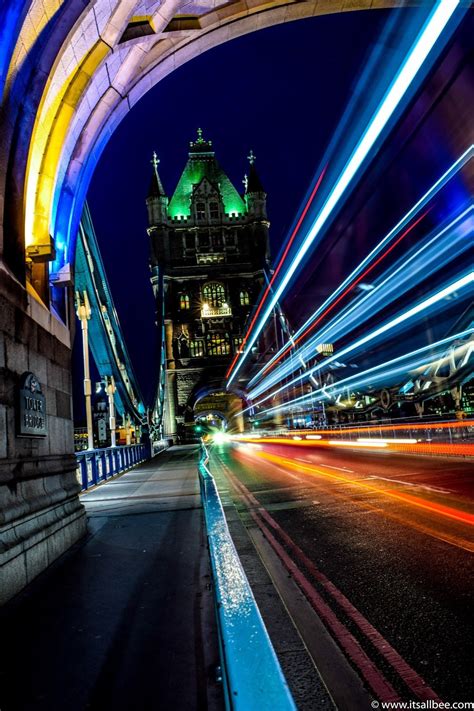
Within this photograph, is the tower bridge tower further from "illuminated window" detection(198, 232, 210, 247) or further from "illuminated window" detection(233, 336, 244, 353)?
"illuminated window" detection(233, 336, 244, 353)

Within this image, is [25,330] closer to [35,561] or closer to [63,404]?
[63,404]

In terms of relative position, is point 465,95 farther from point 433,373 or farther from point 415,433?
point 415,433

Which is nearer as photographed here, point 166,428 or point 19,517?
point 19,517

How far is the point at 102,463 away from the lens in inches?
681

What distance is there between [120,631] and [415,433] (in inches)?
763

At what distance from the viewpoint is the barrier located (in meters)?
13.5

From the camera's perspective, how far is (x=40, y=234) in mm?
7195

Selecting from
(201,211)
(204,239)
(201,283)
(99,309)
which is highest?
(201,211)

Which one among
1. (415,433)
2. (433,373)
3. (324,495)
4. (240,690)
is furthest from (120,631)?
(433,373)

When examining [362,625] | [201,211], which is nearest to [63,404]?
[362,625]

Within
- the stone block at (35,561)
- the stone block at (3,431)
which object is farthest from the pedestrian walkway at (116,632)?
the stone block at (3,431)

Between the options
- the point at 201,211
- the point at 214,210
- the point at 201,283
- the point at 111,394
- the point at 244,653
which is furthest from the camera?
the point at 214,210

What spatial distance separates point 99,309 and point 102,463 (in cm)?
909

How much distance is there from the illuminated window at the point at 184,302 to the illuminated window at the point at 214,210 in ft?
43.9
